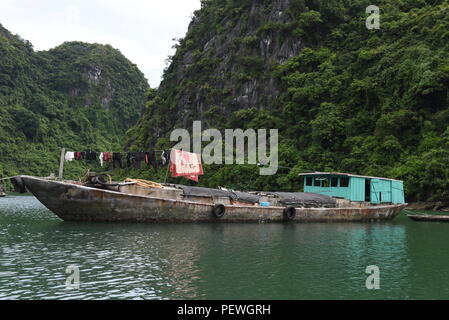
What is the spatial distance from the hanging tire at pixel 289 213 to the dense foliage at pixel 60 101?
60988 millimetres

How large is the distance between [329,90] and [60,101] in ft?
319

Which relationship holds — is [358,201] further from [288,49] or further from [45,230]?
[288,49]

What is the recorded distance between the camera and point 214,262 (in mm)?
12266

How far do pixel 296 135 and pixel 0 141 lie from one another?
72299 mm

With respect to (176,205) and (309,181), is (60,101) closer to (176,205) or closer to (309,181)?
(309,181)

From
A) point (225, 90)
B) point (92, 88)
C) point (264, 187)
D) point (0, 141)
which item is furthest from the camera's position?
point (92, 88)

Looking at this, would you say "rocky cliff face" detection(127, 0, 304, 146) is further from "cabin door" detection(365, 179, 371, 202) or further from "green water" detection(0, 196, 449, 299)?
"green water" detection(0, 196, 449, 299)

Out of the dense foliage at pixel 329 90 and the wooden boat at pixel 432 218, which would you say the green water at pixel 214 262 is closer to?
the wooden boat at pixel 432 218

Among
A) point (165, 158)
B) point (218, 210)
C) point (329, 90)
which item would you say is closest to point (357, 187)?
point (218, 210)

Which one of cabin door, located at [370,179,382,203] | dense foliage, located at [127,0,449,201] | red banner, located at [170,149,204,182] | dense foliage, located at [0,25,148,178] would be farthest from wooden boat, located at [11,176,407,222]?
dense foliage, located at [0,25,148,178]

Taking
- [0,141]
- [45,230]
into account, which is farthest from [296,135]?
[0,141]

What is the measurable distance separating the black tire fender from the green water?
250 centimetres

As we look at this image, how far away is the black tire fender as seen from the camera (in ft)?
73.4

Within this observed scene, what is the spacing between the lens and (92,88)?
128625 millimetres
